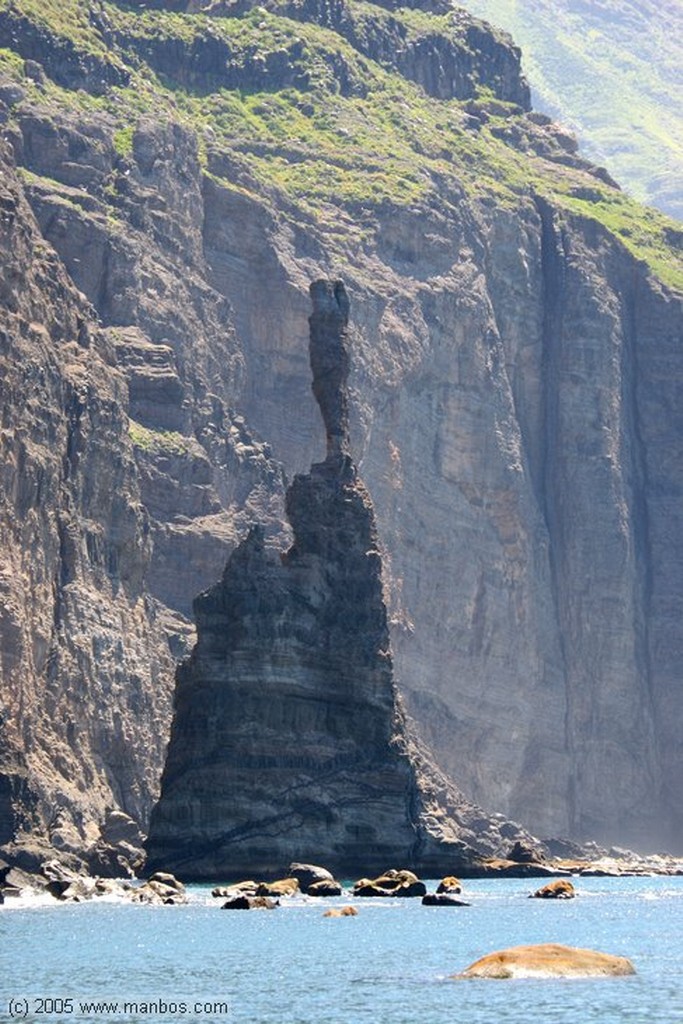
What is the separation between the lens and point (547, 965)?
108 m

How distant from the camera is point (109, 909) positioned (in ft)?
501

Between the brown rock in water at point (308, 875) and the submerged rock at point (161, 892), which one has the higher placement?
the brown rock in water at point (308, 875)

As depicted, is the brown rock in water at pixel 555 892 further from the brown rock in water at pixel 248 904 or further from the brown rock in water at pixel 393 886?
the brown rock in water at pixel 248 904

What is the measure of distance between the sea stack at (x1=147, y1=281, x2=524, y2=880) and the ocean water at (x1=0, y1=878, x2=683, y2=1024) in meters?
19.0

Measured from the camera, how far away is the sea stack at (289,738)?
596 ft

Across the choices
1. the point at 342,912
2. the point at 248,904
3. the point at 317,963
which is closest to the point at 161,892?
the point at 248,904

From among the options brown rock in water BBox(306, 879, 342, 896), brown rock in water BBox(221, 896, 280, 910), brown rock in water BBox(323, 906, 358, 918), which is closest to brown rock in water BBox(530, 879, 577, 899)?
brown rock in water BBox(306, 879, 342, 896)

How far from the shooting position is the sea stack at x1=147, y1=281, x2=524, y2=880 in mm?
181625

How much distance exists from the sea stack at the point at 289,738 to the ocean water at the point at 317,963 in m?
19.0

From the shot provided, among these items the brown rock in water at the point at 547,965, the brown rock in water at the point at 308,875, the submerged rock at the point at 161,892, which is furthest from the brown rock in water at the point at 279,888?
the brown rock in water at the point at 547,965

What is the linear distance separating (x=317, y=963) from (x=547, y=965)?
1171 centimetres

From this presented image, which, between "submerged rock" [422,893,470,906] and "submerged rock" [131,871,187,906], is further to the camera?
"submerged rock" [131,871,187,906]

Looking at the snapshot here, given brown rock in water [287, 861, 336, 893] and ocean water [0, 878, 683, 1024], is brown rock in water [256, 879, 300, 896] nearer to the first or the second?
ocean water [0, 878, 683, 1024]

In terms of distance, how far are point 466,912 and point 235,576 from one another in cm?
3935
